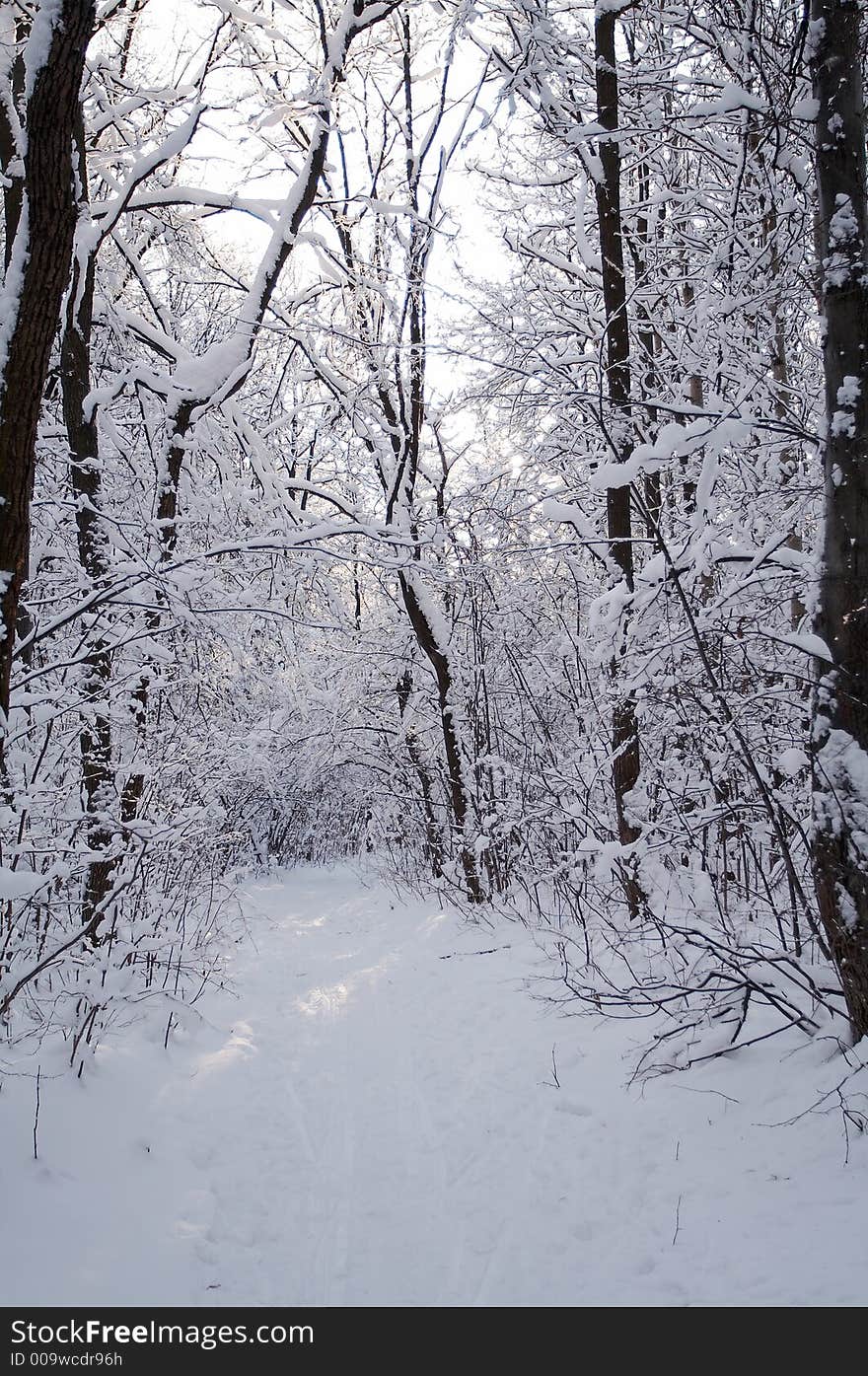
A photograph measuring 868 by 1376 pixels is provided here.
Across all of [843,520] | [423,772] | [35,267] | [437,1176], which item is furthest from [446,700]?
[35,267]

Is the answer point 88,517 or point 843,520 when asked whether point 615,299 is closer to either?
point 843,520

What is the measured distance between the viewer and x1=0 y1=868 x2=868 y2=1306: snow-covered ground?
260 cm

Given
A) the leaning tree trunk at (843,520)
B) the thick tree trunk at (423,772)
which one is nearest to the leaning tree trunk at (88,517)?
the leaning tree trunk at (843,520)

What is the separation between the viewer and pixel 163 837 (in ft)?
16.8

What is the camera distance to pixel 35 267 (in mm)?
2955

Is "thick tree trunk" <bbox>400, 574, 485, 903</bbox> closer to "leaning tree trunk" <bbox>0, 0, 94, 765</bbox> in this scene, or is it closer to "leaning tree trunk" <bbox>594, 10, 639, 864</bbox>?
"leaning tree trunk" <bbox>594, 10, 639, 864</bbox>

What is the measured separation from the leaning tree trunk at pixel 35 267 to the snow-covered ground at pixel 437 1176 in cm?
195

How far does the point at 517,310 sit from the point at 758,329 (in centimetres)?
268

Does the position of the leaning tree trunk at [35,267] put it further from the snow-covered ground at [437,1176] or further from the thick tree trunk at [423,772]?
the thick tree trunk at [423,772]

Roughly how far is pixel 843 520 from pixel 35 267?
3138mm

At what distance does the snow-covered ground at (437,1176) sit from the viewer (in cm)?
260

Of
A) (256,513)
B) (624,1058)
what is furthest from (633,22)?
(624,1058)

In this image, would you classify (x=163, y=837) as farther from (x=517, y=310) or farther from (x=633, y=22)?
(x=633, y=22)

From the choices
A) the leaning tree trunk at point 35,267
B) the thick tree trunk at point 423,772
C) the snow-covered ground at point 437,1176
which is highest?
the leaning tree trunk at point 35,267
